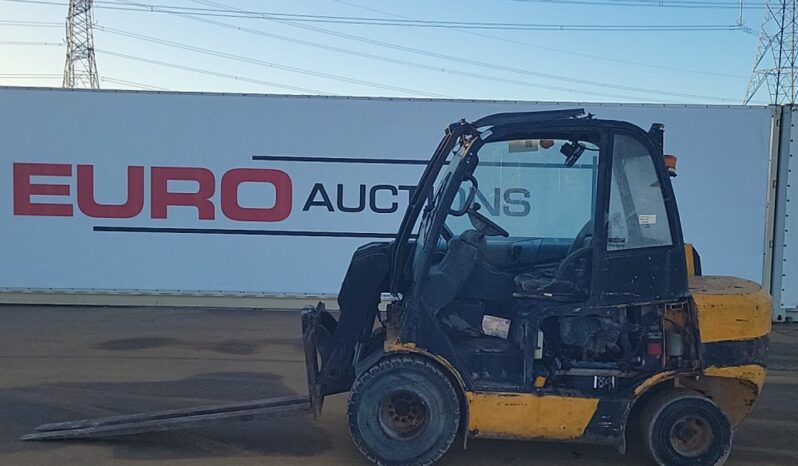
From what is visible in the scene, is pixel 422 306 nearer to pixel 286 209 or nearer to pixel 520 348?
pixel 520 348

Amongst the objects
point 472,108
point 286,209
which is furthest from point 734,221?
point 286,209

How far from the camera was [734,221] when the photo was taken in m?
8.74

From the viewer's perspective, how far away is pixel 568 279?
4012mm

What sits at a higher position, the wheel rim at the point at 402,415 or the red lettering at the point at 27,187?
the red lettering at the point at 27,187

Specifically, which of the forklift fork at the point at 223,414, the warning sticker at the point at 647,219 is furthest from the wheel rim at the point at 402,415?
the warning sticker at the point at 647,219

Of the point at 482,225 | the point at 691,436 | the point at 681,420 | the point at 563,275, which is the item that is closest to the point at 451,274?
the point at 482,225

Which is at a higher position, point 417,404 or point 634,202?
point 634,202

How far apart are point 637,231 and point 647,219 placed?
0.09 meters

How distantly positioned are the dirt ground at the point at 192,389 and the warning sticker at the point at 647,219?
5.18 ft

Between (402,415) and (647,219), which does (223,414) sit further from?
(647,219)

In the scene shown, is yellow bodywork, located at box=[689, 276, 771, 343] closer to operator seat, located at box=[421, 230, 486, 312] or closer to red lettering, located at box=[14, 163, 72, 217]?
operator seat, located at box=[421, 230, 486, 312]

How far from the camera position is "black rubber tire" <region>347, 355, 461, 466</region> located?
154 inches

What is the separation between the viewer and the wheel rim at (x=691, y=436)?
3.92 meters

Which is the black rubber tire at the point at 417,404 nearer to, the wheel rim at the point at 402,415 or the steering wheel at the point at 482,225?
the wheel rim at the point at 402,415
